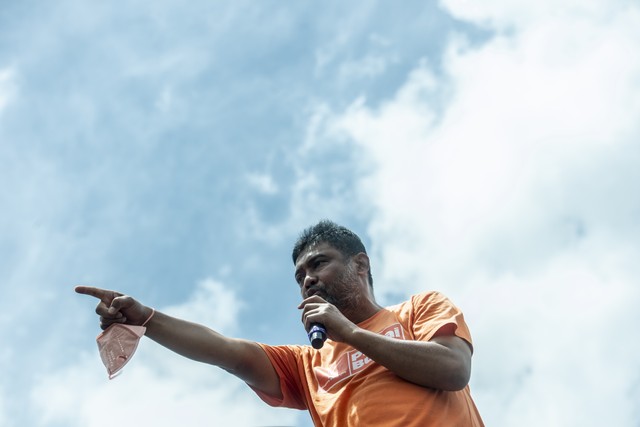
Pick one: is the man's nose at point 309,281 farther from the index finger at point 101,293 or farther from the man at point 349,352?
the index finger at point 101,293

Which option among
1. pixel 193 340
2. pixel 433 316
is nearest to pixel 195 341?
pixel 193 340

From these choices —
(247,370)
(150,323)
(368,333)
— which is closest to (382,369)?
(368,333)

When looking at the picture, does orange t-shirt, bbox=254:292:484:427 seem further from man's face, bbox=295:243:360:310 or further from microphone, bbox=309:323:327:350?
microphone, bbox=309:323:327:350

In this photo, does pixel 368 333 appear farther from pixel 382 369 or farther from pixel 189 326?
pixel 189 326

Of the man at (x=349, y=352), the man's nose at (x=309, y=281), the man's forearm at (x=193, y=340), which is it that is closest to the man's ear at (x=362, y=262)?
the man at (x=349, y=352)

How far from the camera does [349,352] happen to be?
4828mm

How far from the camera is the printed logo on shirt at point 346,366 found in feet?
15.3

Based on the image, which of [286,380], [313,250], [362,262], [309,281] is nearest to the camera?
[286,380]

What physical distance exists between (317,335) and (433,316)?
0.73 metres

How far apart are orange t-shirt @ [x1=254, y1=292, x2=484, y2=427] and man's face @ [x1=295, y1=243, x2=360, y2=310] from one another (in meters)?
0.26

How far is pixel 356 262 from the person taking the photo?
589 centimetres

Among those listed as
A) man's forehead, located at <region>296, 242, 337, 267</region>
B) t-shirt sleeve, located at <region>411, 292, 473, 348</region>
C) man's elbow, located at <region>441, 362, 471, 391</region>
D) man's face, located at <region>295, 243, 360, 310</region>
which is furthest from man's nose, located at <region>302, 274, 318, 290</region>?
man's elbow, located at <region>441, 362, 471, 391</region>

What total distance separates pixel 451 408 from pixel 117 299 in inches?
76.5

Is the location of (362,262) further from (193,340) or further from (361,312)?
(193,340)
